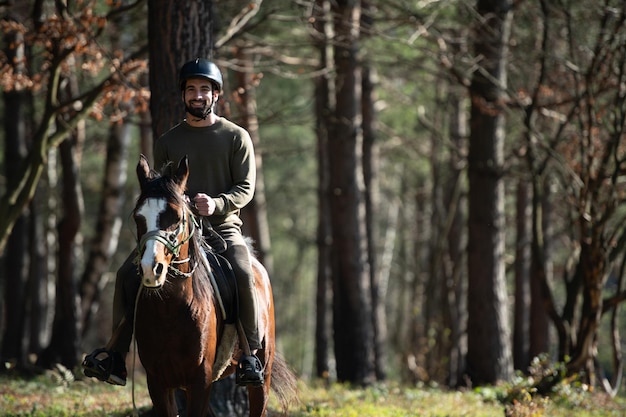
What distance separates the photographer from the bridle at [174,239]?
558 cm

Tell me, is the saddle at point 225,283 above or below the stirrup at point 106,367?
above

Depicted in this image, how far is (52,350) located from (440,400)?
21.4ft

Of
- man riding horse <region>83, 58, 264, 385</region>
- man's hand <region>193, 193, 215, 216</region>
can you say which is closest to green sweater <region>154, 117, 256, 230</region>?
man riding horse <region>83, 58, 264, 385</region>

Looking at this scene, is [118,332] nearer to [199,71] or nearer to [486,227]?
[199,71]

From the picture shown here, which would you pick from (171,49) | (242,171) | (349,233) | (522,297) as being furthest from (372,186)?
(242,171)

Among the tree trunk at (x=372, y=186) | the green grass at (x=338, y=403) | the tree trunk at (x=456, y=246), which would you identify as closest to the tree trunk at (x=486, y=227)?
the green grass at (x=338, y=403)

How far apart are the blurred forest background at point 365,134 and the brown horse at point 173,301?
3.16 m

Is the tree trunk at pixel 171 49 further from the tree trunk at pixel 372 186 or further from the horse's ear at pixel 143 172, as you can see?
the tree trunk at pixel 372 186

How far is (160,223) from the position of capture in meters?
5.69

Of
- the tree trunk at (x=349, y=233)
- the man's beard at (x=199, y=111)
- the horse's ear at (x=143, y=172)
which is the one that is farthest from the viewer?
the tree trunk at (x=349, y=233)

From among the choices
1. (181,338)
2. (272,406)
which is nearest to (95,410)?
(272,406)

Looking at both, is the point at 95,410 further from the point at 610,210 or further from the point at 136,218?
the point at 610,210

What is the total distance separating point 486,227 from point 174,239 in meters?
9.41

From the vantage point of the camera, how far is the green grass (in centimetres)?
934
